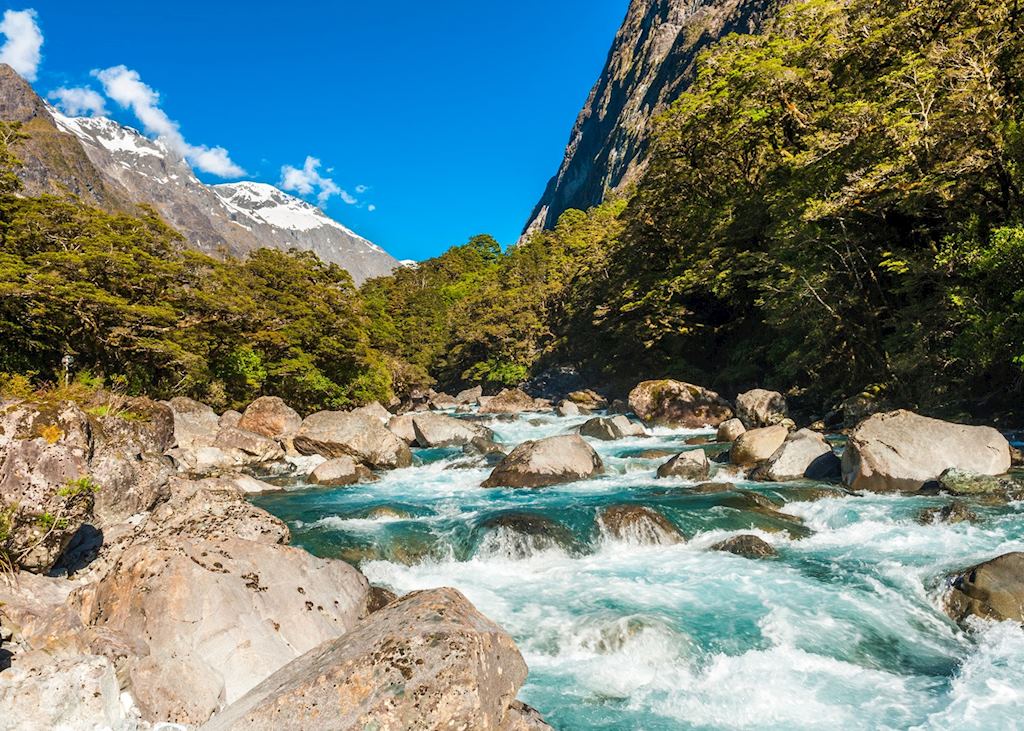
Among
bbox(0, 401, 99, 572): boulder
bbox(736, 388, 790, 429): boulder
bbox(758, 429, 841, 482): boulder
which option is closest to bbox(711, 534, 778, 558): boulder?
bbox(758, 429, 841, 482): boulder

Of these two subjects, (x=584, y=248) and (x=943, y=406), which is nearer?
(x=943, y=406)

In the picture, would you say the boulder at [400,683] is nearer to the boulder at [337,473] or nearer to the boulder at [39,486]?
the boulder at [39,486]

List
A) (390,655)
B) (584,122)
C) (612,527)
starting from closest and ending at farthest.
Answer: (390,655)
(612,527)
(584,122)

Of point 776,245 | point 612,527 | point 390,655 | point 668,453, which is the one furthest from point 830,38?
point 390,655

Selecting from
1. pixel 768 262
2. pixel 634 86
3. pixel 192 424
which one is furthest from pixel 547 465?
pixel 634 86

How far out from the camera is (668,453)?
62.6 ft

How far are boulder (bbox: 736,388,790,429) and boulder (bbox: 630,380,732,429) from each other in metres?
2.02

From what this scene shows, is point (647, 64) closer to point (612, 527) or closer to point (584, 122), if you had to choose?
point (584, 122)

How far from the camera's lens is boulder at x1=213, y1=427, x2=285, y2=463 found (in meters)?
19.3

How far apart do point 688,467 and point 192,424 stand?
16.6 metres

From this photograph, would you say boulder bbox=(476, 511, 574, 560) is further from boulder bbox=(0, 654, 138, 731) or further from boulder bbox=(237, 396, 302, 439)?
boulder bbox=(237, 396, 302, 439)

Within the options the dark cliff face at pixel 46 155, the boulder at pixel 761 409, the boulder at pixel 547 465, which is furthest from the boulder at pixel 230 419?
the dark cliff face at pixel 46 155

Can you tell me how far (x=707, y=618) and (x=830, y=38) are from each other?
69.6 feet

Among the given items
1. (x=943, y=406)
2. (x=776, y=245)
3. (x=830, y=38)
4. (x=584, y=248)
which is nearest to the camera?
(x=943, y=406)
